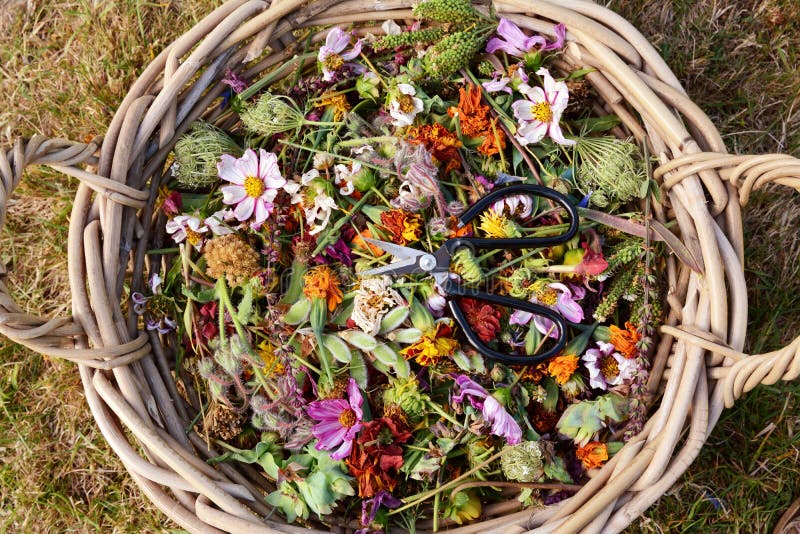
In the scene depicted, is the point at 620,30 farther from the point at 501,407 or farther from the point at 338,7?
the point at 501,407

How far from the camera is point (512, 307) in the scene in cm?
161

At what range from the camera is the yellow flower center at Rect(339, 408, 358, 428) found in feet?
5.32

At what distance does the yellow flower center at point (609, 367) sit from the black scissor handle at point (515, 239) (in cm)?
31

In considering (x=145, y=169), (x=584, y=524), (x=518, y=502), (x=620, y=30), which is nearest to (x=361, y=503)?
(x=518, y=502)

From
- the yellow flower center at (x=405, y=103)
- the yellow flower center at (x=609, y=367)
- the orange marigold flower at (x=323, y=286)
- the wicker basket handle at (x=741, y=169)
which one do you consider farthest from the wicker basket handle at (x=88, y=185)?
the wicker basket handle at (x=741, y=169)

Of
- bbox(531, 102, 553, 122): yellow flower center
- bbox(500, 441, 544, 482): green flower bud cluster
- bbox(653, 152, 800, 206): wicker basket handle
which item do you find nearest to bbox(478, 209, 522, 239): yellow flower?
bbox(531, 102, 553, 122): yellow flower center

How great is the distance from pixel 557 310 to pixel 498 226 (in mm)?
251

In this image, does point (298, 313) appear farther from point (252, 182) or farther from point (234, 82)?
point (234, 82)

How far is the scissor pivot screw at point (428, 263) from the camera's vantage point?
161 centimetres

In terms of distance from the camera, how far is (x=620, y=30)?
163 cm

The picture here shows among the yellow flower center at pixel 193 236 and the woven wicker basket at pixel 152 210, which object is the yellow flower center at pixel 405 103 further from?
the yellow flower center at pixel 193 236

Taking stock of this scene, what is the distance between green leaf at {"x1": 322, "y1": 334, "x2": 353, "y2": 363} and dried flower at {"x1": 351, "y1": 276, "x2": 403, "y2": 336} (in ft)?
0.21

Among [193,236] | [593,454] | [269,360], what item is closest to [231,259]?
[193,236]

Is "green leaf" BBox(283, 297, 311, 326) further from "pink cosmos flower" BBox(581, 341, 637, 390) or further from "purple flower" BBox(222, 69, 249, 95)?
"pink cosmos flower" BBox(581, 341, 637, 390)
